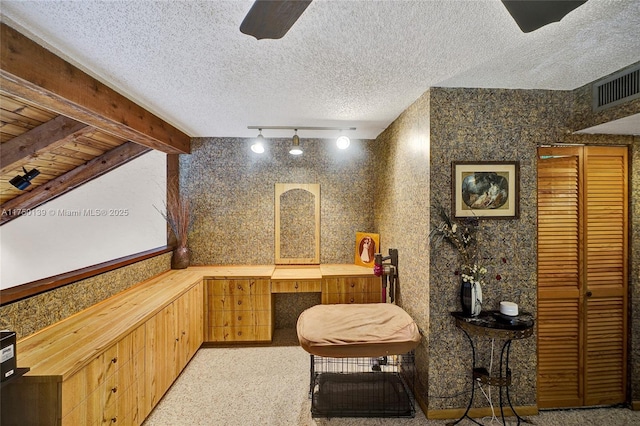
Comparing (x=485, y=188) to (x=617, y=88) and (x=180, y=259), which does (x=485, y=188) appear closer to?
(x=617, y=88)

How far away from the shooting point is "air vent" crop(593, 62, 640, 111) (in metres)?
1.82

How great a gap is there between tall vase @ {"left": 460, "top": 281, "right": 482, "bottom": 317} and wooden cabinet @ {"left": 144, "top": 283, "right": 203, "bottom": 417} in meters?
2.45

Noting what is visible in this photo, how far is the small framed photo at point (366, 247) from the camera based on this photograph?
11.7 ft

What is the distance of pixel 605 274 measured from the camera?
7.43 ft

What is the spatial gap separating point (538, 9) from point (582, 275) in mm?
2220

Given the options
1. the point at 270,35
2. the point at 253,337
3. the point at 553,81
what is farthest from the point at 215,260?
the point at 553,81

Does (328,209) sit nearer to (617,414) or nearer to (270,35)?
(270,35)

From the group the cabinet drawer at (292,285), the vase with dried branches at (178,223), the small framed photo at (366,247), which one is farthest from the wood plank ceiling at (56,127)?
the small framed photo at (366,247)

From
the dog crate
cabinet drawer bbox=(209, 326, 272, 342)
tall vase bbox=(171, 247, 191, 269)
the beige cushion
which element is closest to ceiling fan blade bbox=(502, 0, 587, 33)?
the beige cushion

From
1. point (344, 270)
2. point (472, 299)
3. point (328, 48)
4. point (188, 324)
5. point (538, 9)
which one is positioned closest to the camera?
point (538, 9)

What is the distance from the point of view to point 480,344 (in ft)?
7.15

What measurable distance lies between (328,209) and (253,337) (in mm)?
1868

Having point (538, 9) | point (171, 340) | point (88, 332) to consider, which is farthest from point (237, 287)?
point (538, 9)

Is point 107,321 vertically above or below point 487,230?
below
